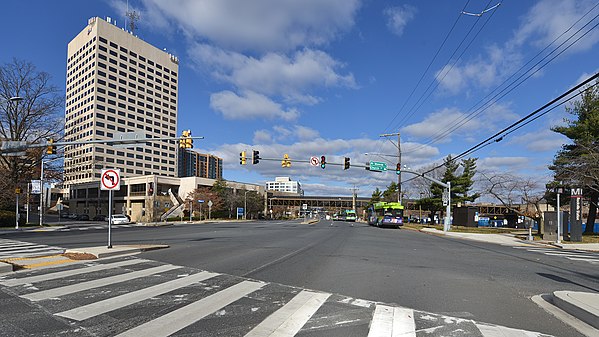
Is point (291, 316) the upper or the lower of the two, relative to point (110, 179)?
lower

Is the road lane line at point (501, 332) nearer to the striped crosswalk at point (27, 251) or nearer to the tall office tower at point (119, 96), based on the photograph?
the striped crosswalk at point (27, 251)

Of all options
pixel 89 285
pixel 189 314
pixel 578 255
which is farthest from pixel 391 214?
pixel 189 314

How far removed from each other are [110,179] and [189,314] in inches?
373

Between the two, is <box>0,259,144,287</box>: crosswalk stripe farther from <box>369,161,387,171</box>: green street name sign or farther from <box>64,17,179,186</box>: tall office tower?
<box>64,17,179,186</box>: tall office tower

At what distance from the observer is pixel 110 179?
13.7 m

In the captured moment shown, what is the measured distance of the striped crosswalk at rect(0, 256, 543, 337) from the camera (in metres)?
5.24

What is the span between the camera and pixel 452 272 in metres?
10.5

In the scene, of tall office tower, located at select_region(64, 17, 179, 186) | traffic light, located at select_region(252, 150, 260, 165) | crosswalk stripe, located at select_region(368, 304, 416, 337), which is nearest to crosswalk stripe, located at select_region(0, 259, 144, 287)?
crosswalk stripe, located at select_region(368, 304, 416, 337)

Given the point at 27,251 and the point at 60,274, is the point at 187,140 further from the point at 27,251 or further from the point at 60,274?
the point at 60,274

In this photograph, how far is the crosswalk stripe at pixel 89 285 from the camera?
22.9 ft

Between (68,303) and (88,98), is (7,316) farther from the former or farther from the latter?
(88,98)

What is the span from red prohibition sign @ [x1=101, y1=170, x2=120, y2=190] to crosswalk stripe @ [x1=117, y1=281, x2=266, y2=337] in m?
7.98

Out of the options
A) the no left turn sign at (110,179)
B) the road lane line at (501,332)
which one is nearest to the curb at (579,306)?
the road lane line at (501,332)

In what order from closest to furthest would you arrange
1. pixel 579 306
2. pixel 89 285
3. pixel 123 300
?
1. pixel 579 306
2. pixel 123 300
3. pixel 89 285
